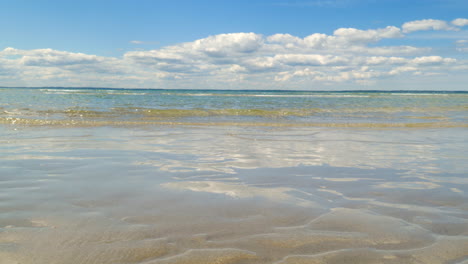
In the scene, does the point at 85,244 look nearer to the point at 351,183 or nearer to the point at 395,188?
the point at 351,183

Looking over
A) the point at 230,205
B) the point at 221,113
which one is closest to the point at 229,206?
the point at 230,205

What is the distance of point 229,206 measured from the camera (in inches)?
138

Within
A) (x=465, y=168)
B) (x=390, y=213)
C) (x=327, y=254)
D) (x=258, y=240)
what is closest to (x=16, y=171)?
(x=258, y=240)

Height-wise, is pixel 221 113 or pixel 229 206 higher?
pixel 221 113

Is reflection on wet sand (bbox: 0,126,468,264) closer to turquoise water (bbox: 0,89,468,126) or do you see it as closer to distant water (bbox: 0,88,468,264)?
distant water (bbox: 0,88,468,264)

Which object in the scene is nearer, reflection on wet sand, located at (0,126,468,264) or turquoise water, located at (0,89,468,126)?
reflection on wet sand, located at (0,126,468,264)

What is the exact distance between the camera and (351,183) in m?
4.51

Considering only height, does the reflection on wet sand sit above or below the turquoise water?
below

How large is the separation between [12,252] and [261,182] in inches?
116

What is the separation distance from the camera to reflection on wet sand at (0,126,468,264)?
2.48 metres

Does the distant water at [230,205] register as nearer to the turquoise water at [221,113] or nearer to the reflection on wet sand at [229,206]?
the reflection on wet sand at [229,206]

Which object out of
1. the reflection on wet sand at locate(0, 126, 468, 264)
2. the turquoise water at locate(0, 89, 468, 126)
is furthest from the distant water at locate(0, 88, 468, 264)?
the turquoise water at locate(0, 89, 468, 126)

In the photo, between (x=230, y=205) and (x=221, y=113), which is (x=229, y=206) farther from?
(x=221, y=113)

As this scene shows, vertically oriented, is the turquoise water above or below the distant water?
above
